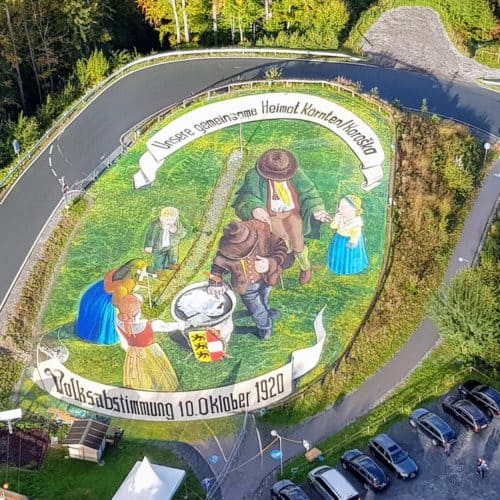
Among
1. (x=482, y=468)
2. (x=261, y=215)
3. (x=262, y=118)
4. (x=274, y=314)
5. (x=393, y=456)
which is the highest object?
(x=262, y=118)

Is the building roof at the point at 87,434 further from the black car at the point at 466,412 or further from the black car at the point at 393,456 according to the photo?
the black car at the point at 466,412

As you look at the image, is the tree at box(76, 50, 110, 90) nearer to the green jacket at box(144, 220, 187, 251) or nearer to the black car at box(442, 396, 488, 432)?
the green jacket at box(144, 220, 187, 251)

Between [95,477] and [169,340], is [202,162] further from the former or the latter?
[95,477]

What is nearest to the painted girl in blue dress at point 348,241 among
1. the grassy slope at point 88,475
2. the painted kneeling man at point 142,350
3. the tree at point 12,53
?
the painted kneeling man at point 142,350

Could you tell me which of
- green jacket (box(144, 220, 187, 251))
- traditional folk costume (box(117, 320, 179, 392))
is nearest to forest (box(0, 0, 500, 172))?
green jacket (box(144, 220, 187, 251))

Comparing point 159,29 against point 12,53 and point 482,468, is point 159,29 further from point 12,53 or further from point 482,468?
point 482,468

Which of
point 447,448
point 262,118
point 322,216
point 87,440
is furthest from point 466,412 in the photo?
point 262,118
